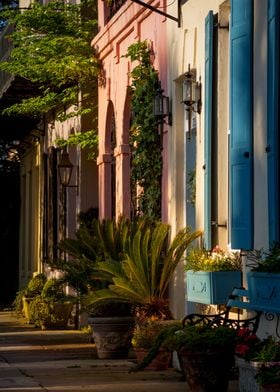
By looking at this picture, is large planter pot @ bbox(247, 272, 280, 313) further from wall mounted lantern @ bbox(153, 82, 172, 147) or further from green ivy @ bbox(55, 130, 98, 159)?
green ivy @ bbox(55, 130, 98, 159)

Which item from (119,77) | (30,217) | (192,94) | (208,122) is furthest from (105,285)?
(30,217)

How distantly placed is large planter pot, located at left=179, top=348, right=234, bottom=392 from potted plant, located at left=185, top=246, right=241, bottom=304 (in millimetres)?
1136

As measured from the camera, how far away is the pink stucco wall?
1558 cm

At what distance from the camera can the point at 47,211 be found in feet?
81.6

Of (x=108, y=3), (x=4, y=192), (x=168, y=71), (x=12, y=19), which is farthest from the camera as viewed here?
(x=4, y=192)

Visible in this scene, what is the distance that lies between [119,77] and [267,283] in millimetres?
8293

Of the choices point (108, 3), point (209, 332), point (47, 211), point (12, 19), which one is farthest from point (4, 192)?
point (209, 332)

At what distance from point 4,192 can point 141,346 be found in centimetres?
1864

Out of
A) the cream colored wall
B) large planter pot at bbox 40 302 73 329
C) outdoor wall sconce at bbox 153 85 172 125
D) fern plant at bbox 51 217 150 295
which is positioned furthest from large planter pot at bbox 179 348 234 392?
the cream colored wall

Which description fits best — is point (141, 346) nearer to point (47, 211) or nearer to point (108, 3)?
point (108, 3)

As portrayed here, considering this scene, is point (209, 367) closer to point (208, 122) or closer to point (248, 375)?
point (248, 375)

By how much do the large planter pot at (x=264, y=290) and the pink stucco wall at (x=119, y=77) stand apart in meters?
4.64

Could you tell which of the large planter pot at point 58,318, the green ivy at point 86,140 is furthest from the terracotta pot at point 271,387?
the large planter pot at point 58,318

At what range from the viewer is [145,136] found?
15.5 m
